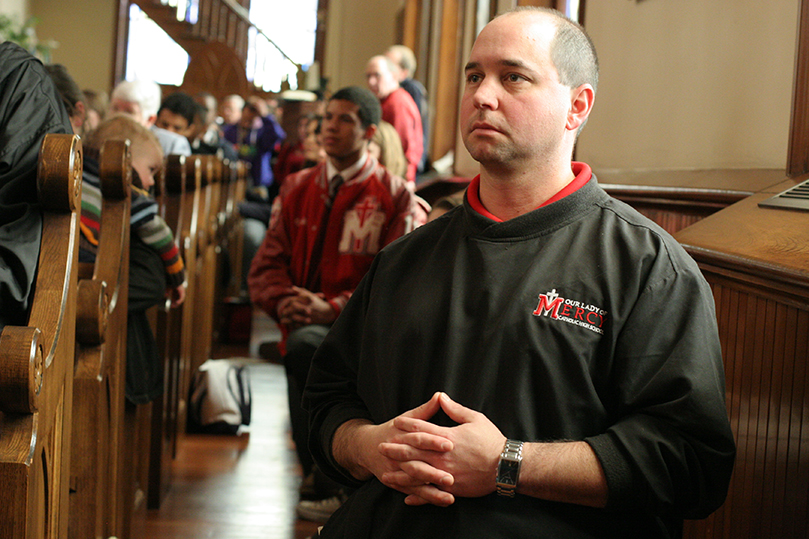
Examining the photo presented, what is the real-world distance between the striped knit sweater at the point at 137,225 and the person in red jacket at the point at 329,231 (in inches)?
15.3

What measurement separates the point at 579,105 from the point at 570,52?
0.09m

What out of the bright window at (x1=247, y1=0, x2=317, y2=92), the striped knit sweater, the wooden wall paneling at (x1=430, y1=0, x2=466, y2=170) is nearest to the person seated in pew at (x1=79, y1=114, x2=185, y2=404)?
the striped knit sweater

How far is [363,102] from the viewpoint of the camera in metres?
3.11

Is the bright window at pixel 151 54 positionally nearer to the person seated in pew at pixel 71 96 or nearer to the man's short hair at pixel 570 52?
the person seated in pew at pixel 71 96

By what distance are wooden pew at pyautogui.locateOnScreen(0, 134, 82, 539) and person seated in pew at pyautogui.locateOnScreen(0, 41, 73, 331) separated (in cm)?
8

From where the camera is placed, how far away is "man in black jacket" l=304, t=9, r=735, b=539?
1134 millimetres

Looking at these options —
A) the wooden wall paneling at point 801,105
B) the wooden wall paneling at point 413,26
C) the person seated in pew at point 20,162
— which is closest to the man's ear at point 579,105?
the wooden wall paneling at point 801,105

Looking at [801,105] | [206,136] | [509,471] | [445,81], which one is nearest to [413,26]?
[445,81]

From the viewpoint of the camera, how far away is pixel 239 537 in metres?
2.78

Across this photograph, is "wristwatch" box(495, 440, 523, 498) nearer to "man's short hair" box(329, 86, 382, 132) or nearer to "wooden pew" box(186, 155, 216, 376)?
"man's short hair" box(329, 86, 382, 132)

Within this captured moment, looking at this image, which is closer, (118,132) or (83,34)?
(118,132)

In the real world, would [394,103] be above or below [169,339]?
above

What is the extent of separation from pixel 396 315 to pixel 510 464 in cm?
32

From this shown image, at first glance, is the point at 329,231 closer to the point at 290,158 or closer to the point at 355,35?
the point at 290,158
